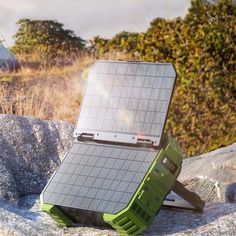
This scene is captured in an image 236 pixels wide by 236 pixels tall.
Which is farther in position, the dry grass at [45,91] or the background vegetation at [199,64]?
the dry grass at [45,91]

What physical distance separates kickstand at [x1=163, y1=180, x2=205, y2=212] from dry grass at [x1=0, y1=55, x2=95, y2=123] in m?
5.72

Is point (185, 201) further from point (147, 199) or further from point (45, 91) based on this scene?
point (45, 91)

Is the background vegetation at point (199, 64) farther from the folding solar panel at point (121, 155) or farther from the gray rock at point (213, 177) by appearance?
the folding solar panel at point (121, 155)

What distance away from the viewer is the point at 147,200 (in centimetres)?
515

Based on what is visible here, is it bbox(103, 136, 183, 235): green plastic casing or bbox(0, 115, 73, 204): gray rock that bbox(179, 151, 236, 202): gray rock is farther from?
bbox(103, 136, 183, 235): green plastic casing

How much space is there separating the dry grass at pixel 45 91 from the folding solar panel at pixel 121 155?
18.9ft

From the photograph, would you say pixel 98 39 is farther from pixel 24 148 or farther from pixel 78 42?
pixel 78 42

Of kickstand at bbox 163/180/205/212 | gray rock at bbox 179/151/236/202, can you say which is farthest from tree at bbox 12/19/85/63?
kickstand at bbox 163/180/205/212

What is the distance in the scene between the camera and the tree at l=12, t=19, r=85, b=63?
25.5 metres

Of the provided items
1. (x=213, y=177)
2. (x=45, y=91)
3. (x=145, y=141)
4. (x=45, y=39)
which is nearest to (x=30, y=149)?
(x=213, y=177)

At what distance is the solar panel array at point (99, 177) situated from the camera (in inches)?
204

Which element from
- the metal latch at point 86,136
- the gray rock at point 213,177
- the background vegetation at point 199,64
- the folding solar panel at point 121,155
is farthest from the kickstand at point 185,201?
the background vegetation at point 199,64

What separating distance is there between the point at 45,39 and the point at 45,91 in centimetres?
→ 1217

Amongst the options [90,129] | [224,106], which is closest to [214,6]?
[224,106]
